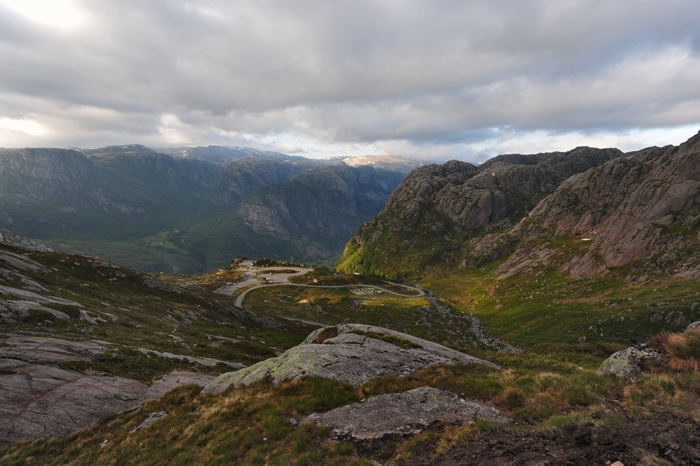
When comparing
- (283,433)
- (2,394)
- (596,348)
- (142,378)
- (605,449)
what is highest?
(605,449)

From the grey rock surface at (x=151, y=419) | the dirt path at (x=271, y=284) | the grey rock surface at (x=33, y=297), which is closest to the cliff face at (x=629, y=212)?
the dirt path at (x=271, y=284)

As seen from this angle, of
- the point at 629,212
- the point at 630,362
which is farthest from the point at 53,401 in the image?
the point at 629,212

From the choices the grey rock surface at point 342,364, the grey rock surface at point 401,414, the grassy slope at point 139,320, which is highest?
the grey rock surface at point 401,414

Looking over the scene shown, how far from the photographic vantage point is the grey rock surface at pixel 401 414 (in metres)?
13.4

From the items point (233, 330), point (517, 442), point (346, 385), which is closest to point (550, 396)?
point (517, 442)

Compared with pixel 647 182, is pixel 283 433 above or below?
below

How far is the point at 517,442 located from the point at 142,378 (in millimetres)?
31867

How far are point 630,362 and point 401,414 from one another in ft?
42.2

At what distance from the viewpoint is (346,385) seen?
19031 mm

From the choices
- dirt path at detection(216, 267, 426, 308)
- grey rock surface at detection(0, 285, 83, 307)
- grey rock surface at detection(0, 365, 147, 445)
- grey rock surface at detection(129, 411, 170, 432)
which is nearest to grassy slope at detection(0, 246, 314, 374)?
grey rock surface at detection(0, 285, 83, 307)

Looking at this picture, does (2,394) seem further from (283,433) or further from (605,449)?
(605,449)

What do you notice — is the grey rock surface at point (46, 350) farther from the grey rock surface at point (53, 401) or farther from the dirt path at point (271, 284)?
the dirt path at point (271, 284)

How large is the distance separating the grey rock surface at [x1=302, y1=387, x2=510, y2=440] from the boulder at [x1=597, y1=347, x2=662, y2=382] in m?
7.19

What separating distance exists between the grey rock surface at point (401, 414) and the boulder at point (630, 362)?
719 cm
